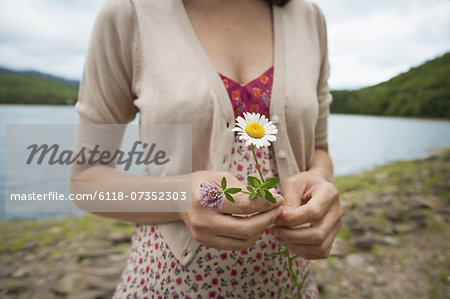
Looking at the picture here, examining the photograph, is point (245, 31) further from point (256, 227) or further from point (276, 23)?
point (256, 227)

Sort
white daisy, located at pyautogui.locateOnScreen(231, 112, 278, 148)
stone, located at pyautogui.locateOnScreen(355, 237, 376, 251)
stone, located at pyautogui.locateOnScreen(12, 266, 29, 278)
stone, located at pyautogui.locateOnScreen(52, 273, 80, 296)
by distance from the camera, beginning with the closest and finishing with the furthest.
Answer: white daisy, located at pyautogui.locateOnScreen(231, 112, 278, 148)
stone, located at pyautogui.locateOnScreen(52, 273, 80, 296)
stone, located at pyautogui.locateOnScreen(12, 266, 29, 278)
stone, located at pyautogui.locateOnScreen(355, 237, 376, 251)

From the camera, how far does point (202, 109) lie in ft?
2.56

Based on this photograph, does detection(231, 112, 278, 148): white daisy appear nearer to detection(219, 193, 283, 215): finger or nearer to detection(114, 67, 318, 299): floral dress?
detection(219, 193, 283, 215): finger

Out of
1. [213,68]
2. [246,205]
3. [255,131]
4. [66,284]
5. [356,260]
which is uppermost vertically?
[213,68]

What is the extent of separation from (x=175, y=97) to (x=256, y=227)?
1.42ft

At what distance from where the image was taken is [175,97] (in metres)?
0.79

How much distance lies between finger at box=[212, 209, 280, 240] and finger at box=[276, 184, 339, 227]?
0.05 metres

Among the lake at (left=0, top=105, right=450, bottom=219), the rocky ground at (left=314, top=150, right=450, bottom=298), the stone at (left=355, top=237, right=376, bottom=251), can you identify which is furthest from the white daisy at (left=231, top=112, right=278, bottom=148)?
the lake at (left=0, top=105, right=450, bottom=219)

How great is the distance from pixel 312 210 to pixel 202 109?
400 millimetres

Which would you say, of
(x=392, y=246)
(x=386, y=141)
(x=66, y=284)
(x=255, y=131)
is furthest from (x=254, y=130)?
(x=386, y=141)

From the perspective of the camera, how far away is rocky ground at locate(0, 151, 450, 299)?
1909 millimetres

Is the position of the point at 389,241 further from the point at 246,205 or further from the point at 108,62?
the point at 108,62

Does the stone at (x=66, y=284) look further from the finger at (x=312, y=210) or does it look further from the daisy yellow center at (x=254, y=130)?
Answer: the daisy yellow center at (x=254, y=130)

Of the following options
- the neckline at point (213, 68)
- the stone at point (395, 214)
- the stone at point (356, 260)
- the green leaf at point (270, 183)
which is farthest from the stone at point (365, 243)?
the green leaf at point (270, 183)
